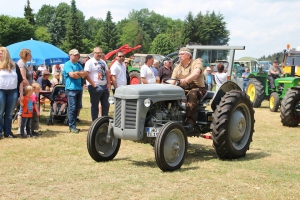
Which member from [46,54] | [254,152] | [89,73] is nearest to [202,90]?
[254,152]

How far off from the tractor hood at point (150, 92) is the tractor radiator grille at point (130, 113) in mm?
78

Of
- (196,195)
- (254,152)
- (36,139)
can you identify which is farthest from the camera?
(36,139)

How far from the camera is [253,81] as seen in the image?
1731 cm

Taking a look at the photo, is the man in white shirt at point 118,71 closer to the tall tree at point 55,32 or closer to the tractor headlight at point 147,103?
the tractor headlight at point 147,103

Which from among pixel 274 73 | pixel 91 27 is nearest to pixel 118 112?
pixel 274 73

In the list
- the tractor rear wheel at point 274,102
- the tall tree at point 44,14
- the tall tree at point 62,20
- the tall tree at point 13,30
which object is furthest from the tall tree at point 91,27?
the tractor rear wheel at point 274,102

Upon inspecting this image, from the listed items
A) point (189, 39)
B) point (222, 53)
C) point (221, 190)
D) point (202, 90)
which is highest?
point (189, 39)

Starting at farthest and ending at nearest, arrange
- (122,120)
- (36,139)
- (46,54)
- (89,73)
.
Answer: (46,54)
(89,73)
(36,139)
(122,120)

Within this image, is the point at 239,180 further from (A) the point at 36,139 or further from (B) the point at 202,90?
(A) the point at 36,139

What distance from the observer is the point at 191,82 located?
7207mm

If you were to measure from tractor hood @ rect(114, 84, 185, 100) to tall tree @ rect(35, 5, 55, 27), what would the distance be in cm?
10647

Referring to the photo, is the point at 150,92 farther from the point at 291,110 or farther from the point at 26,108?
the point at 291,110

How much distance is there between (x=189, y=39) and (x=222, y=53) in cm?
6124

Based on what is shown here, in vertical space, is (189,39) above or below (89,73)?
above
